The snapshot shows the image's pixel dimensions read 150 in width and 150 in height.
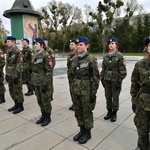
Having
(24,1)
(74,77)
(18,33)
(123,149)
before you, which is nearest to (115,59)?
(74,77)

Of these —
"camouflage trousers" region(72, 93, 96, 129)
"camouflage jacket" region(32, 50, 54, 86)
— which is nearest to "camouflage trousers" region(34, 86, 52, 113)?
"camouflage jacket" region(32, 50, 54, 86)

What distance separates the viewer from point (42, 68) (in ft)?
12.1

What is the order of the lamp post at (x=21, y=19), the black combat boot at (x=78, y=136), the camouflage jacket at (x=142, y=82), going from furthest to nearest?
the lamp post at (x=21, y=19), the black combat boot at (x=78, y=136), the camouflage jacket at (x=142, y=82)

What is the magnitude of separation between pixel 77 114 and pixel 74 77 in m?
0.68

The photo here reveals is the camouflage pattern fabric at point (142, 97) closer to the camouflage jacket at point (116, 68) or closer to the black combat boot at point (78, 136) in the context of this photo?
the black combat boot at point (78, 136)

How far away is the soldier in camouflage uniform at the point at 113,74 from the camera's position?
3699 mm

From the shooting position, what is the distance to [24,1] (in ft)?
25.8

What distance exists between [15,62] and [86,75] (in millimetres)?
2323

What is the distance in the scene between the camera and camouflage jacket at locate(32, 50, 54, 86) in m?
3.61

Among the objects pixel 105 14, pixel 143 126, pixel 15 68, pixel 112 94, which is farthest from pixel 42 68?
pixel 105 14

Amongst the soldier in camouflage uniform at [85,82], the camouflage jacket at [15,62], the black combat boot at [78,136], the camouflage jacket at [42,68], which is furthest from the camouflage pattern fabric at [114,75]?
the camouflage jacket at [15,62]

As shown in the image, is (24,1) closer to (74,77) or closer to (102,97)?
(102,97)

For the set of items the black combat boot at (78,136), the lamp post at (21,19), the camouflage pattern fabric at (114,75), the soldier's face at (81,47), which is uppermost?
the lamp post at (21,19)

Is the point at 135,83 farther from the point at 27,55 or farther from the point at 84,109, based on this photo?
the point at 27,55
